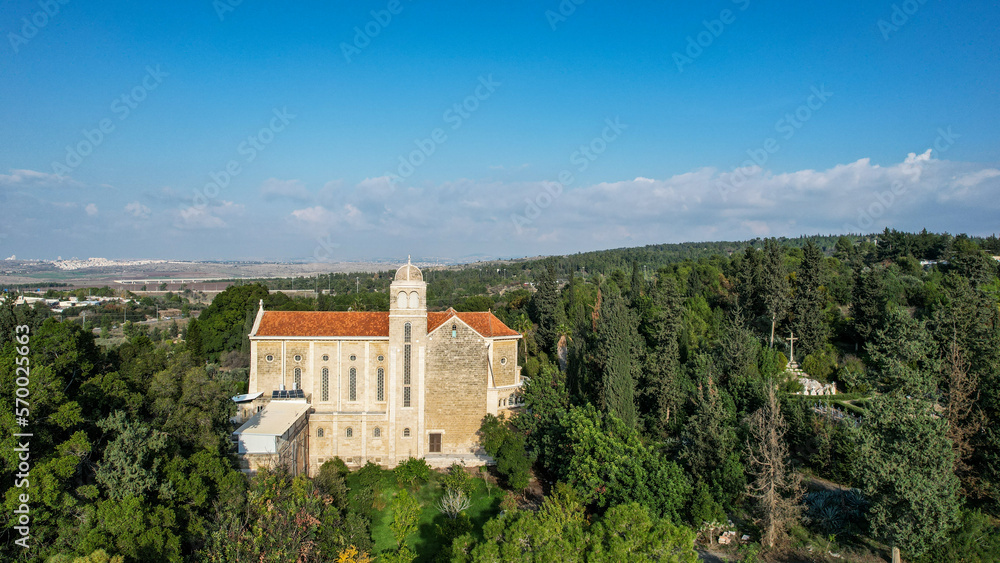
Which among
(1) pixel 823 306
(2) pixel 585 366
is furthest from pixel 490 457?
(1) pixel 823 306

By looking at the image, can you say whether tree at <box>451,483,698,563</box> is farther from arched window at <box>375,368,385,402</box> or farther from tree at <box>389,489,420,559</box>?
arched window at <box>375,368,385,402</box>

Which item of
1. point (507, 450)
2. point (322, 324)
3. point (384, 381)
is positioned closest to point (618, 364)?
point (507, 450)

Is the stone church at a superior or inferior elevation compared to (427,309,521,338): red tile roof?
inferior

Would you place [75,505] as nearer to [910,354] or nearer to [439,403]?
[439,403]

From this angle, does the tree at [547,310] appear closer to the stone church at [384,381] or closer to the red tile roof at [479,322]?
the red tile roof at [479,322]

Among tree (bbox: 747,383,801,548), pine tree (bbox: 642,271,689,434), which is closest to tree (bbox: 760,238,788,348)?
pine tree (bbox: 642,271,689,434)

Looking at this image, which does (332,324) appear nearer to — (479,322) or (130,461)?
(479,322)
